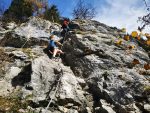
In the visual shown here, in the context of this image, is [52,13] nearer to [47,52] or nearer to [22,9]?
[22,9]

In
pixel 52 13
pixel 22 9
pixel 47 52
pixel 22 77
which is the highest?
pixel 22 9

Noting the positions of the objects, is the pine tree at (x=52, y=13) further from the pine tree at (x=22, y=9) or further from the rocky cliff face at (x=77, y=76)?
the rocky cliff face at (x=77, y=76)

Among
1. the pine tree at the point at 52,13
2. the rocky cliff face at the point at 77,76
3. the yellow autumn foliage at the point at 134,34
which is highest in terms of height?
the pine tree at the point at 52,13

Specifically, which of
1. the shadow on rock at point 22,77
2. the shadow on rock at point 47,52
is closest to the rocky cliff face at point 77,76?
the shadow on rock at point 22,77

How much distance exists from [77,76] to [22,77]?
2902mm

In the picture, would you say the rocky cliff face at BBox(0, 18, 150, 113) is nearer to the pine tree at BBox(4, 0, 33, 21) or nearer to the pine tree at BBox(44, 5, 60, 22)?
the pine tree at BBox(44, 5, 60, 22)

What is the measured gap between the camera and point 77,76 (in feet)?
46.2

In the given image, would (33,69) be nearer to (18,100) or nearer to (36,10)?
(18,100)

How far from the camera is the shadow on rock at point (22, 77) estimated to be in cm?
1258

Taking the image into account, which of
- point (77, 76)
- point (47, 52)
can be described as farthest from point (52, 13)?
point (77, 76)

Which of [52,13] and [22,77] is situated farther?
[52,13]

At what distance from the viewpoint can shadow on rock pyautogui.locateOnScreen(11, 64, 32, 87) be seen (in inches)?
495

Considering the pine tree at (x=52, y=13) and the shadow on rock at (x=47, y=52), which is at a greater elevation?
the pine tree at (x=52, y=13)

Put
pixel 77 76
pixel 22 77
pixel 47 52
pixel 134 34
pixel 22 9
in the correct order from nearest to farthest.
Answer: pixel 22 77 → pixel 77 76 → pixel 47 52 → pixel 134 34 → pixel 22 9
